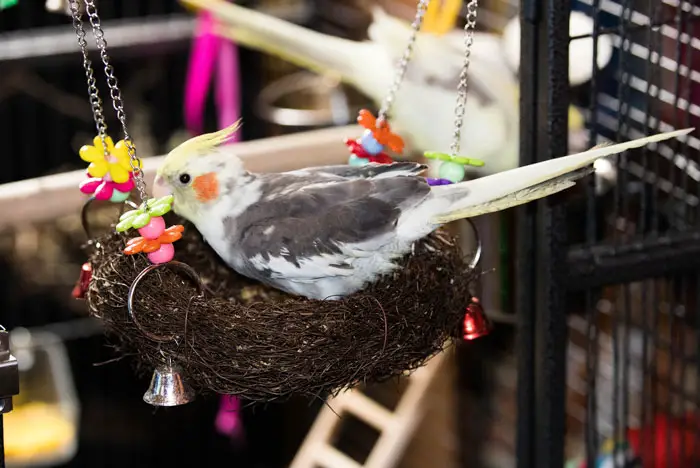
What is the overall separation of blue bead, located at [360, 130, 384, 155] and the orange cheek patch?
0.54 ft

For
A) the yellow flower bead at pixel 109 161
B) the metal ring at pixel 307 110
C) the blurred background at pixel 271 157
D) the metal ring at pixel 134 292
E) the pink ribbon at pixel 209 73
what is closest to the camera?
the metal ring at pixel 134 292

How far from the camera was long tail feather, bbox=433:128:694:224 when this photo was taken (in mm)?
800

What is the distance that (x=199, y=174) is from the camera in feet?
2.86

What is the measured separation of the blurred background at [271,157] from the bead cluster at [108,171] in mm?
512

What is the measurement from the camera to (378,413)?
1.37m

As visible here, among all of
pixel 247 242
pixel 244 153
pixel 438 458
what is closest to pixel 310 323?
pixel 247 242

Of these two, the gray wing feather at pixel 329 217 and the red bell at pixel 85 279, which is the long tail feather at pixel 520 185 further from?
the red bell at pixel 85 279

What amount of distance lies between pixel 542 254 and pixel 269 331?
349 mm

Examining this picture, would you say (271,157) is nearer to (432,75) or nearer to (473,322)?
(432,75)

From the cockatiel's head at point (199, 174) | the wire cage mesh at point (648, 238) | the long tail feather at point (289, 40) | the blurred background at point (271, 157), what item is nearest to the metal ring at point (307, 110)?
the blurred background at point (271, 157)

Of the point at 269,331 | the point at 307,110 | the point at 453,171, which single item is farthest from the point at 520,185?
the point at 307,110

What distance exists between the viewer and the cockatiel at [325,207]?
83 centimetres

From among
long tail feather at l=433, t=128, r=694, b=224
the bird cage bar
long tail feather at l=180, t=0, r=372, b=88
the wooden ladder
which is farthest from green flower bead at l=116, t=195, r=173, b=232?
the wooden ladder

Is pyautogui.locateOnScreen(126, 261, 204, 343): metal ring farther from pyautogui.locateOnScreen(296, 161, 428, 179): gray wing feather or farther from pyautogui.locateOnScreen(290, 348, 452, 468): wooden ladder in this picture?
pyautogui.locateOnScreen(290, 348, 452, 468): wooden ladder
